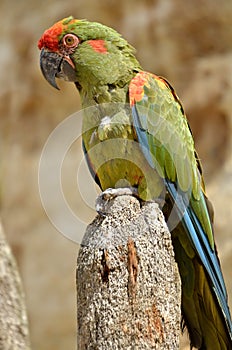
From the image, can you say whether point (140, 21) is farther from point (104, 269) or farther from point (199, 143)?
point (104, 269)

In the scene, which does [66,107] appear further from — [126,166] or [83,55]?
[126,166]

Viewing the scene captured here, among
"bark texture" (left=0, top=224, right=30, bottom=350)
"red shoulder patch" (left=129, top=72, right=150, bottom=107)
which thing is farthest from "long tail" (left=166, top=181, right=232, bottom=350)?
"bark texture" (left=0, top=224, right=30, bottom=350)

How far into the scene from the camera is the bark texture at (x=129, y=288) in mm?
1826

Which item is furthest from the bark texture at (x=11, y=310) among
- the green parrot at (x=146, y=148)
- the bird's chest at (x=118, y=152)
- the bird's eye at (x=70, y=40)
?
the bird's eye at (x=70, y=40)

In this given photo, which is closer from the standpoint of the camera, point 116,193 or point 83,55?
point 116,193

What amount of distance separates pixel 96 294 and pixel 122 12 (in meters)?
3.33

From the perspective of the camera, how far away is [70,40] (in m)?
2.59

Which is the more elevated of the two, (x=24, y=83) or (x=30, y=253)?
(x=24, y=83)

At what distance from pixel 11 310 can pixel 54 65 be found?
898 millimetres

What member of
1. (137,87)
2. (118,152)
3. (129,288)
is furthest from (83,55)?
(129,288)

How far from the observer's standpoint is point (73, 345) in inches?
190

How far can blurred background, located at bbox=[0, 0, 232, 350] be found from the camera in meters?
4.65

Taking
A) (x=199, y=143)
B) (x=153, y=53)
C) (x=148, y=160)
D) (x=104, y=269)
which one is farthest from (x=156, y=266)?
(x=153, y=53)

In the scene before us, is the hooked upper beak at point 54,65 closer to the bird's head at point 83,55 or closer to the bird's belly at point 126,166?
the bird's head at point 83,55
